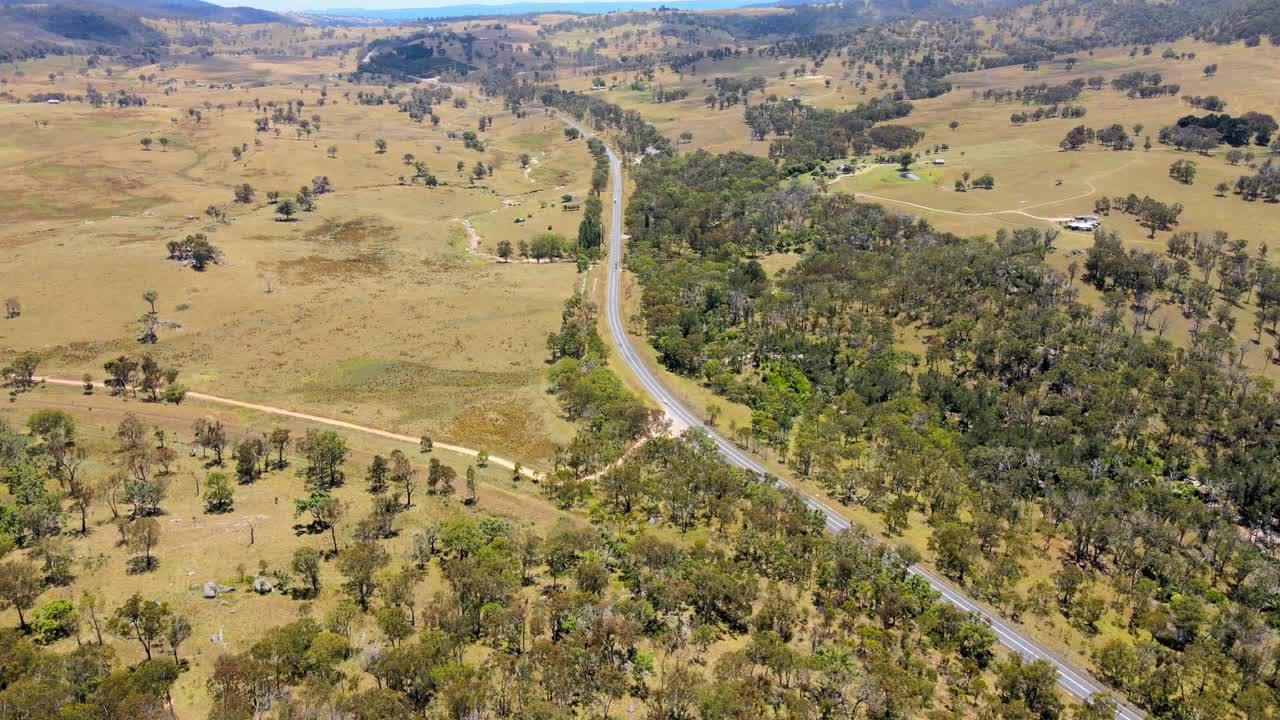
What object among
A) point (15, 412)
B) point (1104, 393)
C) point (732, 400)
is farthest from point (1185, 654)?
point (15, 412)

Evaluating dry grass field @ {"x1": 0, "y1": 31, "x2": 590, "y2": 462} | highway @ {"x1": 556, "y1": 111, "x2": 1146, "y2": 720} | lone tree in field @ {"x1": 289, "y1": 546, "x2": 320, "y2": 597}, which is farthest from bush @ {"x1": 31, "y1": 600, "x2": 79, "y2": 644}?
highway @ {"x1": 556, "y1": 111, "x2": 1146, "y2": 720}

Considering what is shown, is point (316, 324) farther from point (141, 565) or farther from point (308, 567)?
point (308, 567)

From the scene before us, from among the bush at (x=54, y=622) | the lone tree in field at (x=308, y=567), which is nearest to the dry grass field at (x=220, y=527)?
the lone tree in field at (x=308, y=567)

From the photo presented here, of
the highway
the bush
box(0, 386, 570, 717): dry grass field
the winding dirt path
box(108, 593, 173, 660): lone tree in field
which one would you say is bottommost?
the highway

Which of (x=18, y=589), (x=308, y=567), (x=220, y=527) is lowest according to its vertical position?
(x=220, y=527)

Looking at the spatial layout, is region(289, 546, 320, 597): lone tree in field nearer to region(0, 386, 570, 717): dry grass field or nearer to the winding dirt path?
region(0, 386, 570, 717): dry grass field

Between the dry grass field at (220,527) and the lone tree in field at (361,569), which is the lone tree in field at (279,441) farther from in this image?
the lone tree in field at (361,569)

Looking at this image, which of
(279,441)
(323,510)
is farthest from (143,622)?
(279,441)

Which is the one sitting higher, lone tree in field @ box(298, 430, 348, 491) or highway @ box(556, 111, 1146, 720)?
lone tree in field @ box(298, 430, 348, 491)
